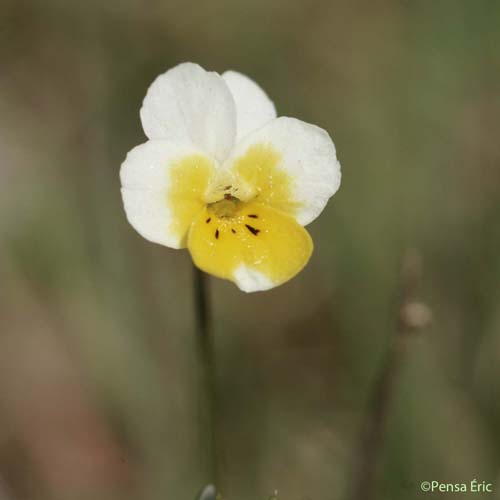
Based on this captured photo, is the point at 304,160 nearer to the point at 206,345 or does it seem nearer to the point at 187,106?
the point at 187,106

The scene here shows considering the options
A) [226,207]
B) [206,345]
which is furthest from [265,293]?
[206,345]

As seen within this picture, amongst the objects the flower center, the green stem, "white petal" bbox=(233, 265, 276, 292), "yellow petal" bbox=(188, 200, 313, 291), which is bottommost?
the green stem

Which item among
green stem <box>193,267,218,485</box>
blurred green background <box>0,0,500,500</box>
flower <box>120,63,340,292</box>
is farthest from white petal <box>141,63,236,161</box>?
blurred green background <box>0,0,500,500</box>

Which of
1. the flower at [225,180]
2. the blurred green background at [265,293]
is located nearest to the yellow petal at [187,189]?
the flower at [225,180]

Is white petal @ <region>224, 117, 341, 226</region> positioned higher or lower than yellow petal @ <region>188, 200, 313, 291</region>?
higher

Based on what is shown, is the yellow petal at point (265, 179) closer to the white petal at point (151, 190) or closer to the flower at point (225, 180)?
the flower at point (225, 180)

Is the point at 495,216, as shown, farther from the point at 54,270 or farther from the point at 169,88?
the point at 169,88

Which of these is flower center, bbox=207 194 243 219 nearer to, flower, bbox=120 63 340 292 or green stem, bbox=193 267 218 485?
flower, bbox=120 63 340 292

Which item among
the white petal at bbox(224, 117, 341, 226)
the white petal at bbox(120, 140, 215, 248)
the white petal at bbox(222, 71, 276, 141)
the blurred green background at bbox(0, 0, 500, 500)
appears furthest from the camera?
the blurred green background at bbox(0, 0, 500, 500)

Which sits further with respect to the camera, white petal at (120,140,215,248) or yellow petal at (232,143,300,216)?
yellow petal at (232,143,300,216)
